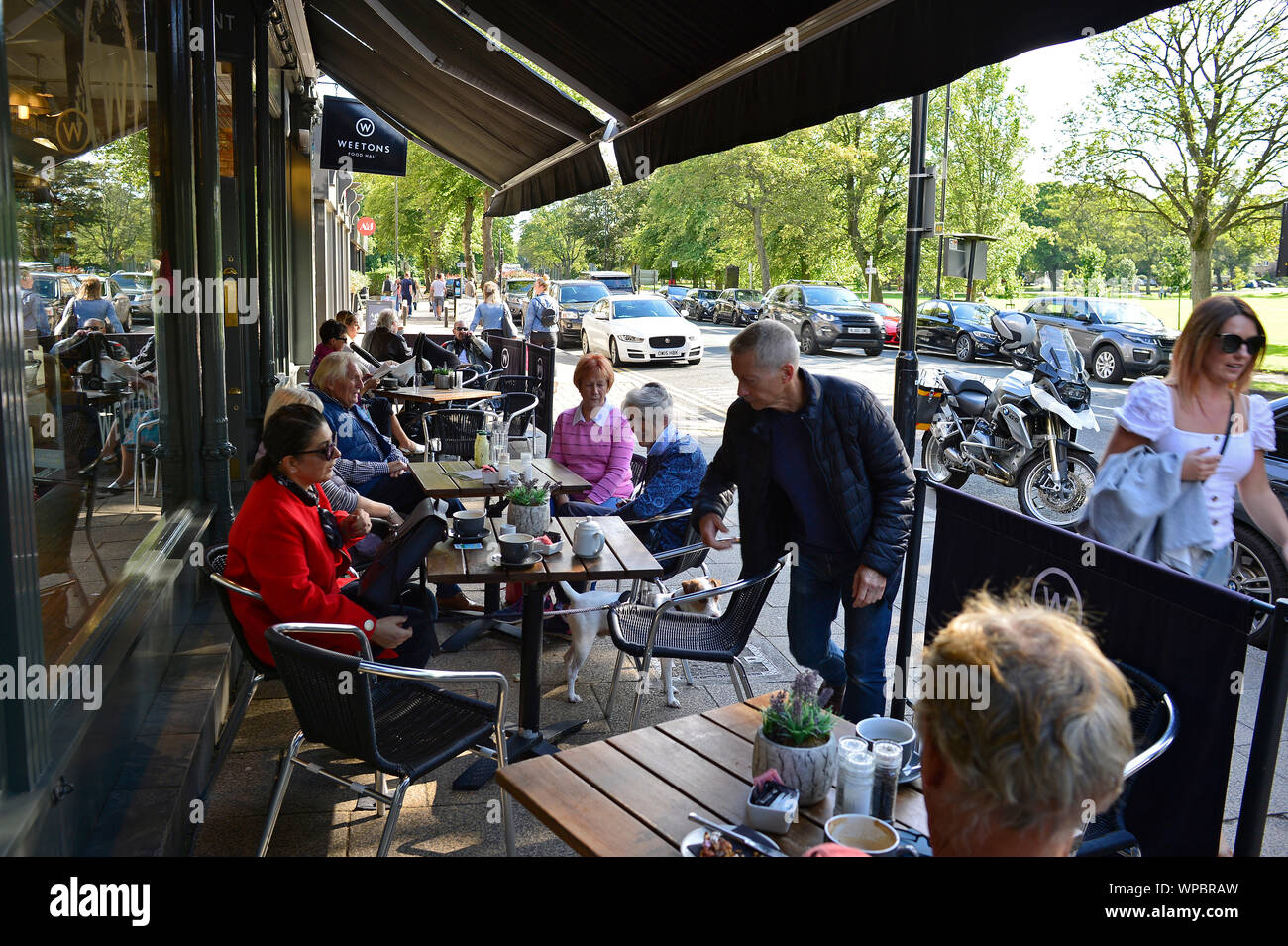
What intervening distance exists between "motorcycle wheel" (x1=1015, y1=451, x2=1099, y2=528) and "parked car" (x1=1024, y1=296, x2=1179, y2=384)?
452 inches

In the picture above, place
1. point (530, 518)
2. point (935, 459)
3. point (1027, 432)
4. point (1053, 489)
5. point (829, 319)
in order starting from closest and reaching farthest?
point (530, 518) → point (1053, 489) → point (1027, 432) → point (935, 459) → point (829, 319)

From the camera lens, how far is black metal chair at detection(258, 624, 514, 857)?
2965 millimetres

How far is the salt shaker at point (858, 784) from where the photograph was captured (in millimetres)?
2145

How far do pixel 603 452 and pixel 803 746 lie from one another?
394cm

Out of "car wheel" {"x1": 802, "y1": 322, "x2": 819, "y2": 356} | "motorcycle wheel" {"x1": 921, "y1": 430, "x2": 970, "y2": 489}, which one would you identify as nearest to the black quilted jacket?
"motorcycle wheel" {"x1": 921, "y1": 430, "x2": 970, "y2": 489}

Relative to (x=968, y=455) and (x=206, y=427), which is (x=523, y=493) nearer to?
(x=206, y=427)

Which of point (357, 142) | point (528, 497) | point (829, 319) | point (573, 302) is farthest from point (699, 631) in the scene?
point (573, 302)

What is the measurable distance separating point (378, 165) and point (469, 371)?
138 inches

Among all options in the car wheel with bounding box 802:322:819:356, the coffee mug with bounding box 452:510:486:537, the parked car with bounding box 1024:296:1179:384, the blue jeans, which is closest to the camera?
the blue jeans

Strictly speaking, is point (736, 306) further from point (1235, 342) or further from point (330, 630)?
point (330, 630)

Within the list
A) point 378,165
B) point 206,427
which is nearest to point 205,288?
point 206,427

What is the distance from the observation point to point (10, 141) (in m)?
2.48

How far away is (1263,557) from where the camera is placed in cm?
571

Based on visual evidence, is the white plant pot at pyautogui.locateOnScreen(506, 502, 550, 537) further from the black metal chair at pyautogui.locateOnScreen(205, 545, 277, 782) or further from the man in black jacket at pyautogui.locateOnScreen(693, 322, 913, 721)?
the black metal chair at pyautogui.locateOnScreen(205, 545, 277, 782)
